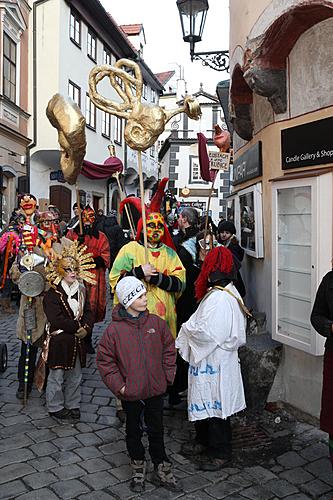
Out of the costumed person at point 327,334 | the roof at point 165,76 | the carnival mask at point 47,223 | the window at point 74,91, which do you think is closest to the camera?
the costumed person at point 327,334

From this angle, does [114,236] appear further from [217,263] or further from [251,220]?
[217,263]

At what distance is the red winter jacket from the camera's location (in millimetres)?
3533

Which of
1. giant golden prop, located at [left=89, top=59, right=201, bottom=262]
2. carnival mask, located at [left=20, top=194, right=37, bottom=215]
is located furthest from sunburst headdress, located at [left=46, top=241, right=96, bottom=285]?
carnival mask, located at [left=20, top=194, right=37, bottom=215]

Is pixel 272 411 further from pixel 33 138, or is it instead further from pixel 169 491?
pixel 33 138

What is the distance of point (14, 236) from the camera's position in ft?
18.4

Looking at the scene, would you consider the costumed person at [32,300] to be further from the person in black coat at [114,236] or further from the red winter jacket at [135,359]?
the person in black coat at [114,236]

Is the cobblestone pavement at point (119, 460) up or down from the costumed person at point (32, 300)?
down

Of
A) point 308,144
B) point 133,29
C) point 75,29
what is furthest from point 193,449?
point 133,29

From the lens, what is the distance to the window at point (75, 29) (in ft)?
56.6

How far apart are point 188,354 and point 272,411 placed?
4.92 ft

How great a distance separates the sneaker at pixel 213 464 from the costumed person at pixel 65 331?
1363mm

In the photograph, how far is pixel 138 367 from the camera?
11.7ft

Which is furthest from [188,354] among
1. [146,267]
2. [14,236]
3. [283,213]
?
[14,236]

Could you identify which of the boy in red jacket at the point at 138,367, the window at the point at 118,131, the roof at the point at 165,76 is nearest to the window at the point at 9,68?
the window at the point at 118,131
